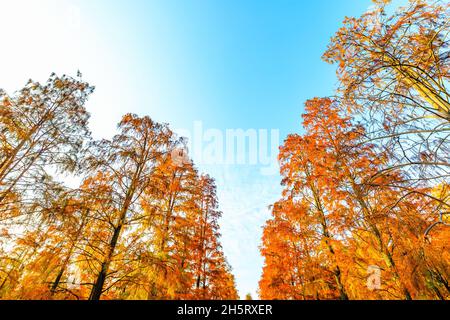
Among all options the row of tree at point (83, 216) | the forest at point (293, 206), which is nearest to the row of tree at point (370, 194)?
the forest at point (293, 206)

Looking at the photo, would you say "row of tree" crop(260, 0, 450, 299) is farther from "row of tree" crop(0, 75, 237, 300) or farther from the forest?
"row of tree" crop(0, 75, 237, 300)

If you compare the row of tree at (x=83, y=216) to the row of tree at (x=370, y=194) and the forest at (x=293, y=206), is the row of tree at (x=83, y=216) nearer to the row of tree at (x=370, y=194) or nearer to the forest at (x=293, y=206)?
the forest at (x=293, y=206)

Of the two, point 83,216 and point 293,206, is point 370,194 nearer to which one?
point 293,206

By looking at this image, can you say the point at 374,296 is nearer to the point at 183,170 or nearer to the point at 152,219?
the point at 152,219

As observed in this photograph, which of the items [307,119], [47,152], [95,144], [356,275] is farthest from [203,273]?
[307,119]

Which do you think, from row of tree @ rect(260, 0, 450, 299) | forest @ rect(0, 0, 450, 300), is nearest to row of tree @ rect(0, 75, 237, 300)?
forest @ rect(0, 0, 450, 300)

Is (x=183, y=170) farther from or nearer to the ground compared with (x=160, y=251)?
farther from the ground

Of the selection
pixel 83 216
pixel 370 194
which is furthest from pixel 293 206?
pixel 83 216

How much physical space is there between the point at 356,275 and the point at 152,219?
22.0 feet

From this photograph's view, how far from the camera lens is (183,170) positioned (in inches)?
380
